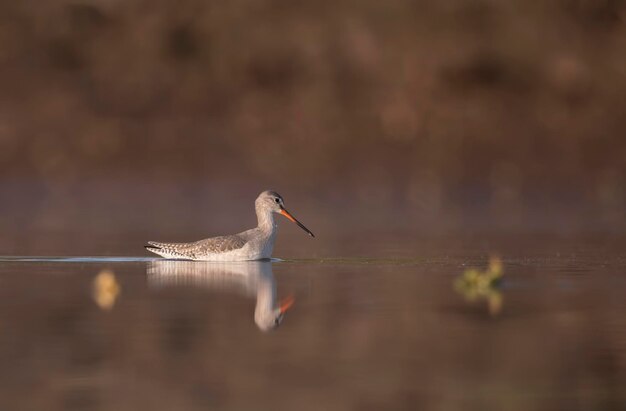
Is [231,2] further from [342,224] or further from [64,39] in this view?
[342,224]

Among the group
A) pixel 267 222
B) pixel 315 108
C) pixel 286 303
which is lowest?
pixel 286 303

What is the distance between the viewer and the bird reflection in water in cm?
1572

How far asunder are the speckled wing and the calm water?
19.3 inches

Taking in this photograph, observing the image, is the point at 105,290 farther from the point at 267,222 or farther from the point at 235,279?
the point at 267,222

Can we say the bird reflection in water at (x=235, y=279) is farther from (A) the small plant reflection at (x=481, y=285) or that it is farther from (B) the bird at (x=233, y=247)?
(A) the small plant reflection at (x=481, y=285)

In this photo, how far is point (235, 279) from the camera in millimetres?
19438

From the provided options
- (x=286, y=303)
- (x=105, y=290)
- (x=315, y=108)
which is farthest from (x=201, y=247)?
(x=315, y=108)

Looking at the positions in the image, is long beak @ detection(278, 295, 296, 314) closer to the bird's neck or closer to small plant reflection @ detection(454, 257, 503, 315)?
small plant reflection @ detection(454, 257, 503, 315)

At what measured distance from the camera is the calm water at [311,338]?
11055mm

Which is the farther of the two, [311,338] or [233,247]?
[233,247]

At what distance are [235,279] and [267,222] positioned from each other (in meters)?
3.13

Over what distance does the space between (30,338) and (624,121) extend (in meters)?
35.0

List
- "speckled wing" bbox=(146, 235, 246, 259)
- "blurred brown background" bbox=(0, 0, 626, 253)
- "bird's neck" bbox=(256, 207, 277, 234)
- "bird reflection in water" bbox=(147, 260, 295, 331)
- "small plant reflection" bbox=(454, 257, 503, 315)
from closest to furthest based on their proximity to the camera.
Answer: "bird reflection in water" bbox=(147, 260, 295, 331) < "small plant reflection" bbox=(454, 257, 503, 315) < "speckled wing" bbox=(146, 235, 246, 259) < "bird's neck" bbox=(256, 207, 277, 234) < "blurred brown background" bbox=(0, 0, 626, 253)

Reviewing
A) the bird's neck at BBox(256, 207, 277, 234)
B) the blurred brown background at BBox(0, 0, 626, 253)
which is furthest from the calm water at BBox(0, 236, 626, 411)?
the blurred brown background at BBox(0, 0, 626, 253)
